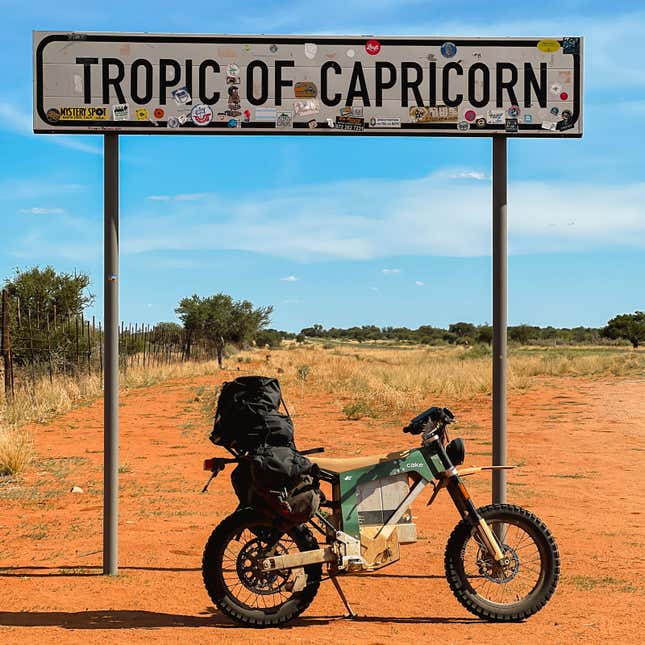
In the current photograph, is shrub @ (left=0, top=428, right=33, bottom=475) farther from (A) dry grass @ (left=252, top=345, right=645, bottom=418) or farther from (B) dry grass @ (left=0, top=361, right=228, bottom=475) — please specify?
(A) dry grass @ (left=252, top=345, right=645, bottom=418)

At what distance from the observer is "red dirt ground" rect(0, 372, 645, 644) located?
5059mm

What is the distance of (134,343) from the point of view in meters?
37.7

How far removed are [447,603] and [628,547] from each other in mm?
2754

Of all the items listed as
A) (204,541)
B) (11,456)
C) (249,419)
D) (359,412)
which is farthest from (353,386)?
(249,419)

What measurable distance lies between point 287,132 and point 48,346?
67.1 feet

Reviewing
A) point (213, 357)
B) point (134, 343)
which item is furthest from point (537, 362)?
point (213, 357)

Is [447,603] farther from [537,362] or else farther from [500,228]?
[537,362]

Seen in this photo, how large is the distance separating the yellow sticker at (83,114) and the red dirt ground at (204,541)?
11.2 ft

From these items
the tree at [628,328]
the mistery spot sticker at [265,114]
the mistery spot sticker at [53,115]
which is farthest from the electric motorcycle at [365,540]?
the tree at [628,328]

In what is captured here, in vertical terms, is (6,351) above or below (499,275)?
below

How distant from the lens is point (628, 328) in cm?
7269

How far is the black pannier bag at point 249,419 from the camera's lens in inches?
195

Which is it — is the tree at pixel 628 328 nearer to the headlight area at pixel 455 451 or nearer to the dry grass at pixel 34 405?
the dry grass at pixel 34 405

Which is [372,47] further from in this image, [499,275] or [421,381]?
[421,381]
